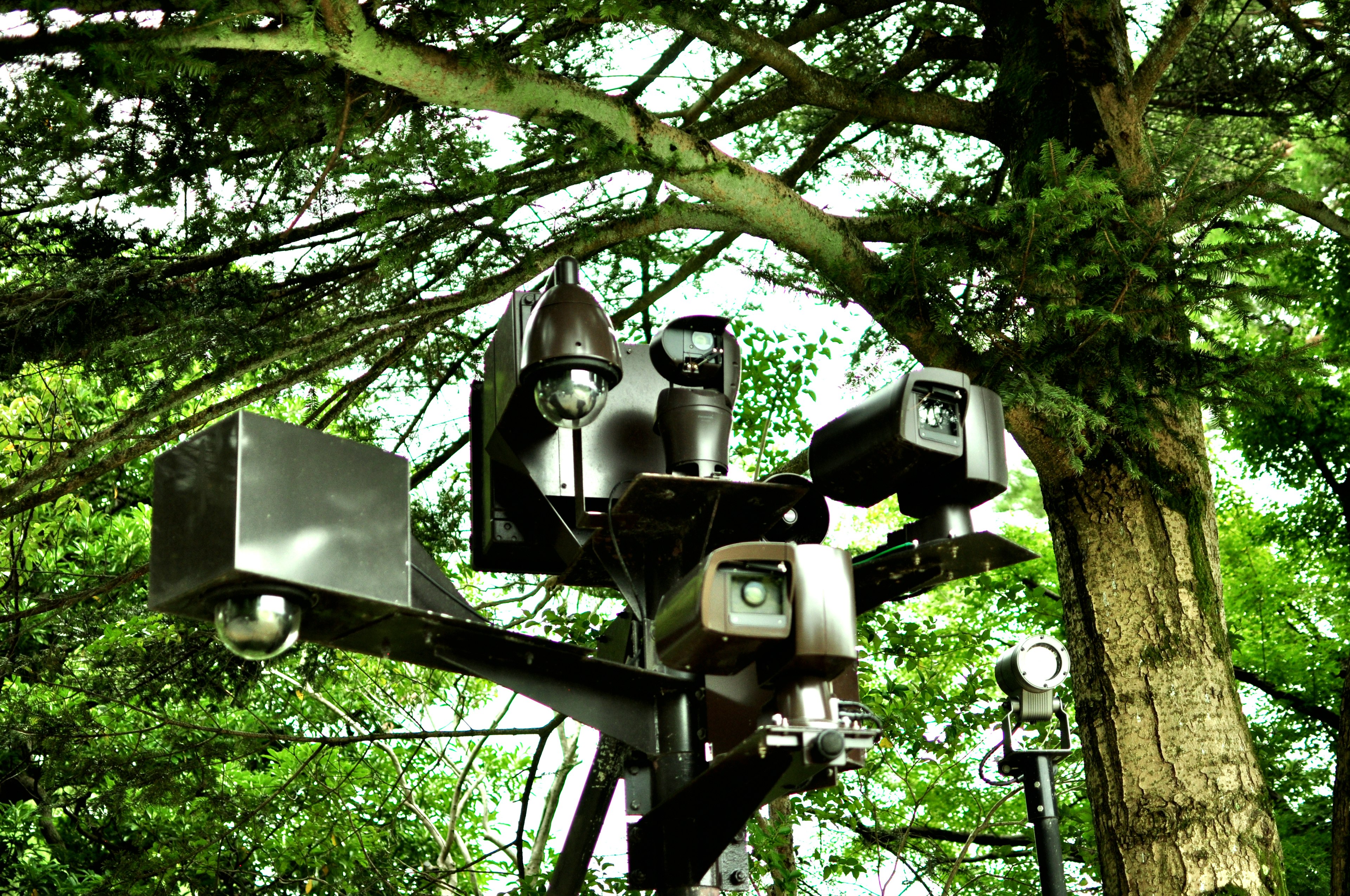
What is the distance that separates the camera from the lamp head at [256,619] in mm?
2473

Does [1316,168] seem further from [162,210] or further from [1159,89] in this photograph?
[162,210]

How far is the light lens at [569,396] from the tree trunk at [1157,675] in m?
1.96

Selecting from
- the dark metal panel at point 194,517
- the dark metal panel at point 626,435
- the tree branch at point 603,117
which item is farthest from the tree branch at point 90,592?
the dark metal panel at point 194,517

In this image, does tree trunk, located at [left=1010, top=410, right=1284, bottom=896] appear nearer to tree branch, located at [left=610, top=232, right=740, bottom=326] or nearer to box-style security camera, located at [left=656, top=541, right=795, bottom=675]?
box-style security camera, located at [left=656, top=541, right=795, bottom=675]

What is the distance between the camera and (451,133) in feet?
16.1

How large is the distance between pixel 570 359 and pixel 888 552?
0.86m

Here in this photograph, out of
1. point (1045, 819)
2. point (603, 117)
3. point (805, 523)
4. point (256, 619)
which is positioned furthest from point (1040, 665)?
point (256, 619)

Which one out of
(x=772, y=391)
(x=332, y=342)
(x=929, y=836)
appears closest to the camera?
(x=332, y=342)

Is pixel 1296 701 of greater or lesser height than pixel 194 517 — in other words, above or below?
above

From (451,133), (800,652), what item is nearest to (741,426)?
(451,133)

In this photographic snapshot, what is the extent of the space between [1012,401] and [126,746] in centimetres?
530

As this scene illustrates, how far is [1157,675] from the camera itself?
4332 millimetres

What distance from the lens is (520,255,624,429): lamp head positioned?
300cm

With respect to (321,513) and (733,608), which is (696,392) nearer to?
(733,608)
